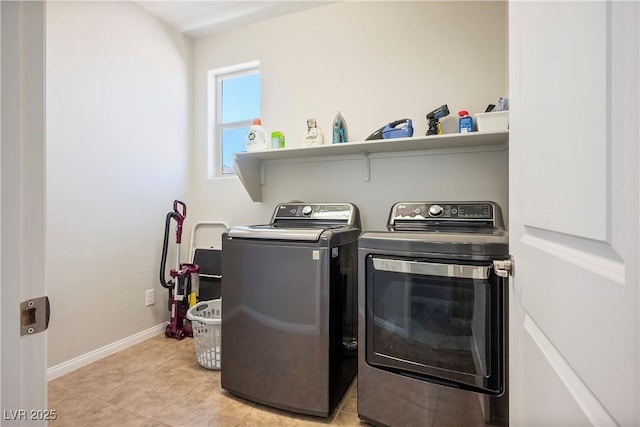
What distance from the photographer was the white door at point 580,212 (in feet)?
1.16

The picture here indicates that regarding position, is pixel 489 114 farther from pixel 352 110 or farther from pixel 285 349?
pixel 285 349

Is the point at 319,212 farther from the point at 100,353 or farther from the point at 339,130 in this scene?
the point at 100,353

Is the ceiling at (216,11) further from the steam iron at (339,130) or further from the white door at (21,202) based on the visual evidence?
the white door at (21,202)

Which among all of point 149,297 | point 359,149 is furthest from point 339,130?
point 149,297

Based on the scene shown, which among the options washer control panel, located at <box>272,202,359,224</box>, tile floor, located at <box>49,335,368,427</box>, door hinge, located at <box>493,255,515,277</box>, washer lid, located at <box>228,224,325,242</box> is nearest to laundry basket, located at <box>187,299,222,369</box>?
tile floor, located at <box>49,335,368,427</box>

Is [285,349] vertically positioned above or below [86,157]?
below

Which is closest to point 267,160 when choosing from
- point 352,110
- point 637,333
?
point 352,110

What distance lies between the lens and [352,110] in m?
2.32

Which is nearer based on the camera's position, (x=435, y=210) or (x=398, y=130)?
(x=435, y=210)

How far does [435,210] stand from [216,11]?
234 cm

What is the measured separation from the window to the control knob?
1827mm

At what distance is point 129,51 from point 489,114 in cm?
260

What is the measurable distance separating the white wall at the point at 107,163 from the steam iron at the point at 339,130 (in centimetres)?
152

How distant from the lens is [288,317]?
1.54 meters
